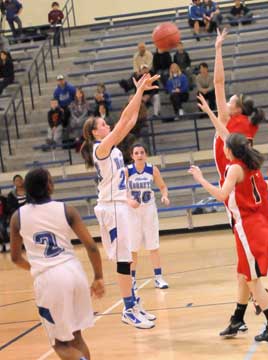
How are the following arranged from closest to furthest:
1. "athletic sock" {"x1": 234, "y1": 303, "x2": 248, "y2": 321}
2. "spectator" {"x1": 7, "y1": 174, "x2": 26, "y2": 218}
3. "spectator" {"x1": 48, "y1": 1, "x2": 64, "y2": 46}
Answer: "athletic sock" {"x1": 234, "y1": 303, "x2": 248, "y2": 321} < "spectator" {"x1": 7, "y1": 174, "x2": 26, "y2": 218} < "spectator" {"x1": 48, "y1": 1, "x2": 64, "y2": 46}

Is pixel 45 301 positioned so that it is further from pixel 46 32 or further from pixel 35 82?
pixel 46 32

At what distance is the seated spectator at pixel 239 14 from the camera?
19891 mm

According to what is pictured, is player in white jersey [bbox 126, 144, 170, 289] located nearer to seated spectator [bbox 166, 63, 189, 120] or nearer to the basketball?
the basketball

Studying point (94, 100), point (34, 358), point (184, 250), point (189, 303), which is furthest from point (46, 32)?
point (34, 358)

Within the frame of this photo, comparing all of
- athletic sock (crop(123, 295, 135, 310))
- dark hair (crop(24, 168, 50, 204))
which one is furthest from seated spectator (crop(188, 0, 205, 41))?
dark hair (crop(24, 168, 50, 204))

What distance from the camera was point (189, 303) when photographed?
8.27 metres

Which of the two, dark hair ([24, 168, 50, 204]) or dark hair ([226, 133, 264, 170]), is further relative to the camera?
dark hair ([226, 133, 264, 170])

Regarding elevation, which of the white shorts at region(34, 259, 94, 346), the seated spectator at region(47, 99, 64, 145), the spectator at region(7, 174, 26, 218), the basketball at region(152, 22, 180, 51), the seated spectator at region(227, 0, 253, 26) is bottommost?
the spectator at region(7, 174, 26, 218)

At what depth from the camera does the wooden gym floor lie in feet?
21.0

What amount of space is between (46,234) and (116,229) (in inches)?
86.6

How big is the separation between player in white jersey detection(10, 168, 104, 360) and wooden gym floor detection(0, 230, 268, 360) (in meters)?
1.44

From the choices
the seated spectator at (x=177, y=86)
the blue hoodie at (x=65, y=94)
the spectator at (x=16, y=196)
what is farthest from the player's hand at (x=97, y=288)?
the blue hoodie at (x=65, y=94)

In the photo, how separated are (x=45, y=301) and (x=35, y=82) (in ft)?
53.7

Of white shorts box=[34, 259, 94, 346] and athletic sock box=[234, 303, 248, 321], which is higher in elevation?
white shorts box=[34, 259, 94, 346]
